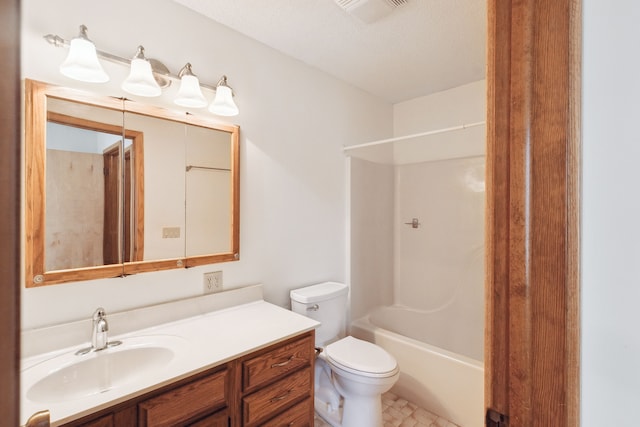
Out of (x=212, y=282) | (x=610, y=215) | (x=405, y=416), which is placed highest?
(x=610, y=215)

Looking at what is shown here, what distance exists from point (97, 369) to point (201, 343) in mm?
394

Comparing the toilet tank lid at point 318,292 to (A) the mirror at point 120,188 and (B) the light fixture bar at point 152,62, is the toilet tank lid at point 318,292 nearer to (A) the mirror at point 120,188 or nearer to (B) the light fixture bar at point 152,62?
(A) the mirror at point 120,188

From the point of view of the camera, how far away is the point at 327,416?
77.4 inches

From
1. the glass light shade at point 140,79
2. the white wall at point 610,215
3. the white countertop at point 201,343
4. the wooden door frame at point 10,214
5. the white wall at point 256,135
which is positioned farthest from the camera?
the glass light shade at point 140,79

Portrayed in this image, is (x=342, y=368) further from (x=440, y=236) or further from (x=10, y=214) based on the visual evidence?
(x=10, y=214)

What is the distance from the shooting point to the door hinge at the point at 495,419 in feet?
1.74

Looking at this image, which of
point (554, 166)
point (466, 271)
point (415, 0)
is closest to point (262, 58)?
point (415, 0)

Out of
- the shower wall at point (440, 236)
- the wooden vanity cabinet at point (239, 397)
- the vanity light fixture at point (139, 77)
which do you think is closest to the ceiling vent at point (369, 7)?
the vanity light fixture at point (139, 77)

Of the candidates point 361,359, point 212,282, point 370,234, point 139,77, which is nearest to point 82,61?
point 139,77

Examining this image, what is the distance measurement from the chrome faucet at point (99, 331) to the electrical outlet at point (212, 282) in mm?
513

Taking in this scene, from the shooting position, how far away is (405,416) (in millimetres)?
2020

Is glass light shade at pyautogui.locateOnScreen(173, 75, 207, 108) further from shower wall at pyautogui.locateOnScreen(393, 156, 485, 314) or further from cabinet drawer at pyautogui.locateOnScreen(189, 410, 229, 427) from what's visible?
shower wall at pyautogui.locateOnScreen(393, 156, 485, 314)

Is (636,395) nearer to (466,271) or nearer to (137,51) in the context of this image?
(137,51)

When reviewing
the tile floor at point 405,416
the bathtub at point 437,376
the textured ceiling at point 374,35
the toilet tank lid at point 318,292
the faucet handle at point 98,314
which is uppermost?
the textured ceiling at point 374,35
